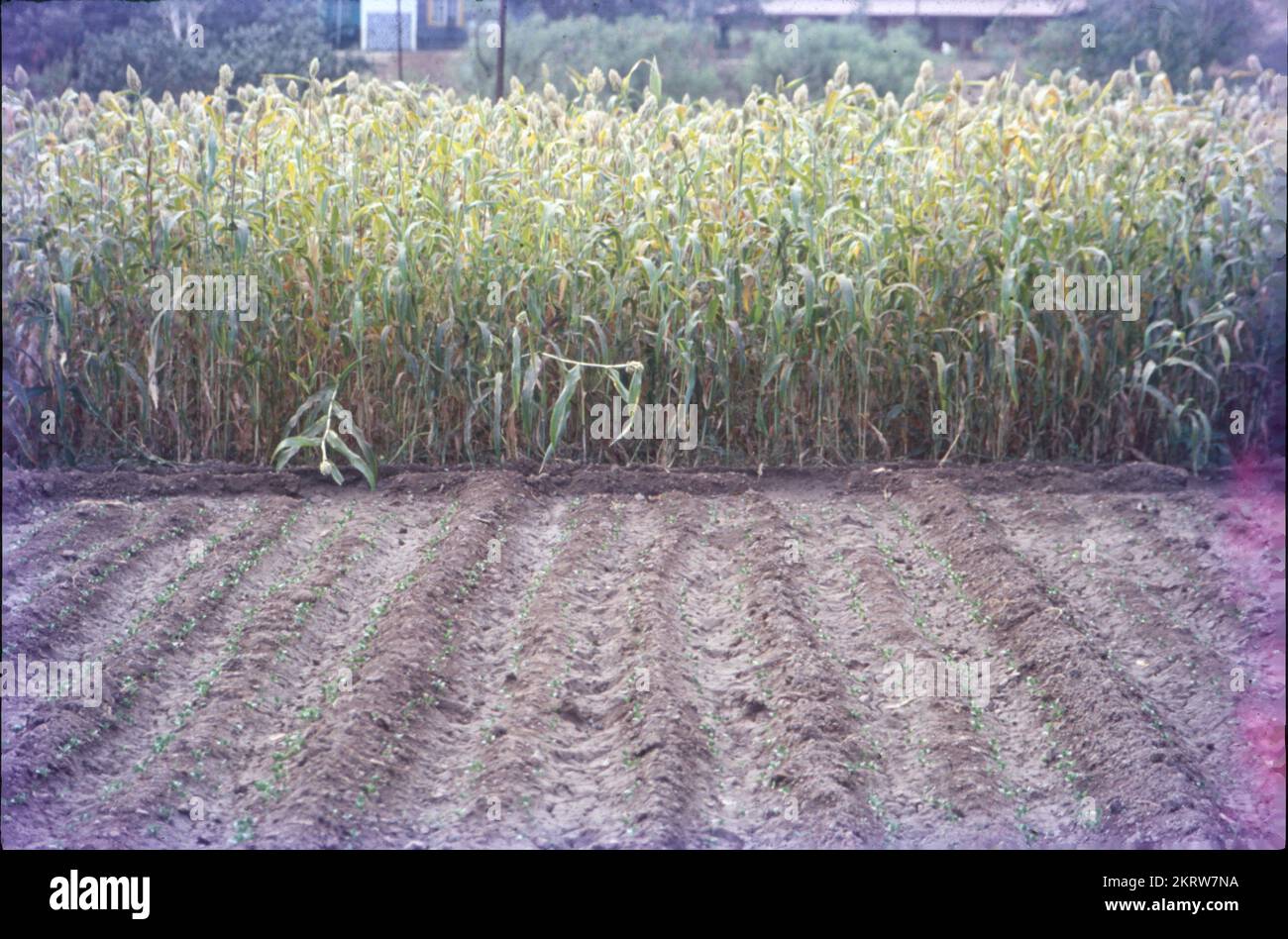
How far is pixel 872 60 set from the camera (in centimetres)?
917

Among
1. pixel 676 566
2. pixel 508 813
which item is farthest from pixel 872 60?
pixel 508 813

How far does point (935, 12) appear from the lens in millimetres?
6852

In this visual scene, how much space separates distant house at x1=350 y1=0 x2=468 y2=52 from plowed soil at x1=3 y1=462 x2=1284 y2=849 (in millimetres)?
2082

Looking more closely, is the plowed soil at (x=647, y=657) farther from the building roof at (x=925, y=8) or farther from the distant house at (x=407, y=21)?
the building roof at (x=925, y=8)

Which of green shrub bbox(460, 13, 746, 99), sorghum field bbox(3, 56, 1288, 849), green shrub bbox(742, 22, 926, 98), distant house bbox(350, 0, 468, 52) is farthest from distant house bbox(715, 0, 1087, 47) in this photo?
distant house bbox(350, 0, 468, 52)

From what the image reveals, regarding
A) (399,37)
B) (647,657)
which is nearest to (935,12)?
(399,37)

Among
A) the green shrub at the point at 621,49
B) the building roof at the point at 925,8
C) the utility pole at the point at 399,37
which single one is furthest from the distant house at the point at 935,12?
the utility pole at the point at 399,37

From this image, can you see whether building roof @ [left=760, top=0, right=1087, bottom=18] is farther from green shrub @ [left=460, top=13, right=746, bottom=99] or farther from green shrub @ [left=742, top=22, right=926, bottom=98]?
green shrub @ [left=460, top=13, right=746, bottom=99]

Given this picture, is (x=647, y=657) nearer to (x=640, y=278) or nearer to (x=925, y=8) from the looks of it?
(x=640, y=278)

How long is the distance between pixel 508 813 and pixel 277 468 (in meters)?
2.42

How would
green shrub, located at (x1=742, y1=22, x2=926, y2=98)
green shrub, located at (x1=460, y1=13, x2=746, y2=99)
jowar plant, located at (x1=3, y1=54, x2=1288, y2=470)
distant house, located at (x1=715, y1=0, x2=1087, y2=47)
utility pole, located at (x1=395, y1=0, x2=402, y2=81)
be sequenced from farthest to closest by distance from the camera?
1. green shrub, located at (x1=460, y1=13, x2=746, y2=99)
2. green shrub, located at (x1=742, y1=22, x2=926, y2=98)
3. distant house, located at (x1=715, y1=0, x2=1087, y2=47)
4. utility pole, located at (x1=395, y1=0, x2=402, y2=81)
5. jowar plant, located at (x1=3, y1=54, x2=1288, y2=470)

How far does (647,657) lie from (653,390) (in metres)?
1.89

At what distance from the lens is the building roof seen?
242 inches

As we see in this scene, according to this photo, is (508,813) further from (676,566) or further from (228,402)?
(228,402)
